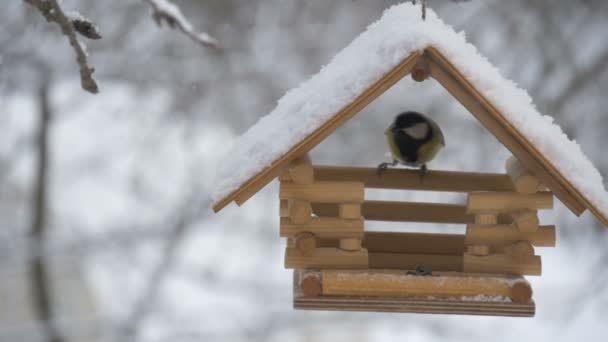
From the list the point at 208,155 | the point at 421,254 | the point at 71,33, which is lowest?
the point at 421,254

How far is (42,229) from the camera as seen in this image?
552cm

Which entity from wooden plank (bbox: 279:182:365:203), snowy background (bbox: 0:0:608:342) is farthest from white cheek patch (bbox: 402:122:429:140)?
snowy background (bbox: 0:0:608:342)

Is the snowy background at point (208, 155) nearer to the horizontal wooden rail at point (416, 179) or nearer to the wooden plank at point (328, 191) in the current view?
the horizontal wooden rail at point (416, 179)

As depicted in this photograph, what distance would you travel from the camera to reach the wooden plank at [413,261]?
1.63 m

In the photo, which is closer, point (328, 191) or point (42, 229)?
point (328, 191)

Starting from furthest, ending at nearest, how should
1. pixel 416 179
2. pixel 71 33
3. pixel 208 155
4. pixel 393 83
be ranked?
pixel 208 155 → pixel 416 179 → pixel 393 83 → pixel 71 33

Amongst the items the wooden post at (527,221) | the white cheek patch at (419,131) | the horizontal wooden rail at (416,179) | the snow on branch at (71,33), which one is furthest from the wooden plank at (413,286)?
the snow on branch at (71,33)

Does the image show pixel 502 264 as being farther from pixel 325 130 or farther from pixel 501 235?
pixel 325 130

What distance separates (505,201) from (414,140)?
25cm

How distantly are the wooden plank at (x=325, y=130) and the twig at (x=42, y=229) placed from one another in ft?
13.5

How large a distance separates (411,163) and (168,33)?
3.73 meters

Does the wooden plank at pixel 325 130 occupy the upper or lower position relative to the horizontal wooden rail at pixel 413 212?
upper

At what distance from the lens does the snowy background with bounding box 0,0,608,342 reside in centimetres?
470

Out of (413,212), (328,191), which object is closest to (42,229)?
(413,212)
